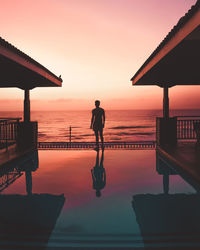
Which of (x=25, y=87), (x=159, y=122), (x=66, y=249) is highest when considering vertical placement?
(x=25, y=87)

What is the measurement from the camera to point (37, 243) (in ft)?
8.58

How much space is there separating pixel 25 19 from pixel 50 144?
551 cm

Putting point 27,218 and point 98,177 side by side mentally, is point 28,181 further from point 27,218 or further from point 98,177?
point 27,218

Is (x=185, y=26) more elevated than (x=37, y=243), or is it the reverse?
(x=185, y=26)

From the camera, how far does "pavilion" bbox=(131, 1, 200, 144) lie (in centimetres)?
372

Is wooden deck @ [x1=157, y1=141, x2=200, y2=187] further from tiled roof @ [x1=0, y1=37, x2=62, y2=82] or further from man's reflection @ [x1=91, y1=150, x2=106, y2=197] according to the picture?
tiled roof @ [x1=0, y1=37, x2=62, y2=82]

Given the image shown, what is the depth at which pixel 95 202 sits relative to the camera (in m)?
3.84

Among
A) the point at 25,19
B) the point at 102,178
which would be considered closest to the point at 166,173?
the point at 102,178

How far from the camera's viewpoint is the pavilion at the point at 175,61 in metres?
3.72

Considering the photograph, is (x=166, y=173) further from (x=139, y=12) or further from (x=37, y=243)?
(x=139, y=12)

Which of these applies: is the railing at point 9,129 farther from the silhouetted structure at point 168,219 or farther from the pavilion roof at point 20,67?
the silhouetted structure at point 168,219

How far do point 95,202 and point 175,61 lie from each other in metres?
4.68

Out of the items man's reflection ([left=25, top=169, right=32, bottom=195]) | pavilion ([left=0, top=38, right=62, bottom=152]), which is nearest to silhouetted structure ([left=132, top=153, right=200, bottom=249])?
man's reflection ([left=25, top=169, right=32, bottom=195])

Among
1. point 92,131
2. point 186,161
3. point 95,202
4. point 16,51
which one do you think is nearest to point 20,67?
point 16,51
